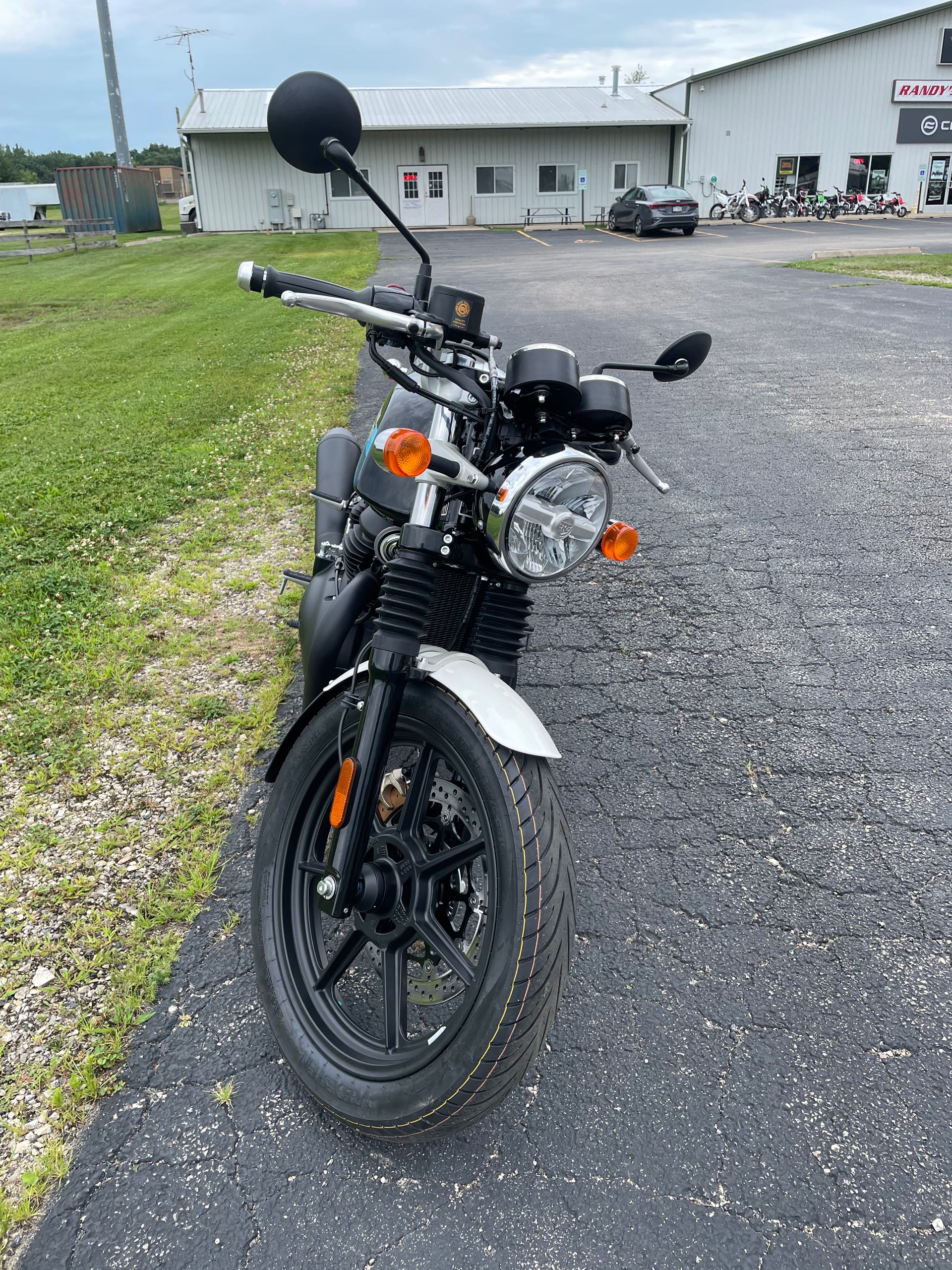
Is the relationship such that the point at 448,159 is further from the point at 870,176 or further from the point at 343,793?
the point at 343,793

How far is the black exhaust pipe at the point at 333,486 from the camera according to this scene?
3.42 m

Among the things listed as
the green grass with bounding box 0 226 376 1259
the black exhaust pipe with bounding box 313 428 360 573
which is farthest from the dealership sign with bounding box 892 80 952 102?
the black exhaust pipe with bounding box 313 428 360 573

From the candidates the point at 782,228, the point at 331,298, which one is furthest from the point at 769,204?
the point at 331,298

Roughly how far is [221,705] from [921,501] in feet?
14.5

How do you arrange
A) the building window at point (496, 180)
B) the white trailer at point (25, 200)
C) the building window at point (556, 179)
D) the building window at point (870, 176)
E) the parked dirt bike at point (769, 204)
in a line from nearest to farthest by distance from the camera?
the parked dirt bike at point (769, 204), the building window at point (496, 180), the building window at point (870, 176), the building window at point (556, 179), the white trailer at point (25, 200)

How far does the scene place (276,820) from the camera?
2.24m

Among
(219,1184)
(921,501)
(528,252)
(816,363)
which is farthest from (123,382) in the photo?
(528,252)

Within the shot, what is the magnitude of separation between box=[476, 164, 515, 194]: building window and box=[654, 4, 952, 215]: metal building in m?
7.20

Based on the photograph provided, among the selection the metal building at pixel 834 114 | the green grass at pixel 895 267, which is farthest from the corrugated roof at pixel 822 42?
the green grass at pixel 895 267

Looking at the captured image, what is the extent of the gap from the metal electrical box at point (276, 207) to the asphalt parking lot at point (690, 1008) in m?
35.7

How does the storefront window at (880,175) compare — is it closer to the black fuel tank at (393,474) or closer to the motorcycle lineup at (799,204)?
the motorcycle lineup at (799,204)

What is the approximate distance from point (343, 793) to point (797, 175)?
4390cm

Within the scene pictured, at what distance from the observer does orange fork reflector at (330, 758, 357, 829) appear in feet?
6.39

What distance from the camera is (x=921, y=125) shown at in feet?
125
